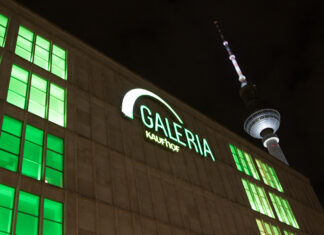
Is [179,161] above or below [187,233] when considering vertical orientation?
above

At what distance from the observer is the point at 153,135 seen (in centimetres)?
3303

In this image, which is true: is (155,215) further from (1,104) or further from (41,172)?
(1,104)

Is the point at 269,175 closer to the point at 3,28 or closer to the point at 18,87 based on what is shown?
the point at 18,87

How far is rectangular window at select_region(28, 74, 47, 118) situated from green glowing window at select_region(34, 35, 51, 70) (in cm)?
173

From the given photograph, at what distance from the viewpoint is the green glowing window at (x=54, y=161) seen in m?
22.2

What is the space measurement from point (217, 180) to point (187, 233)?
9587mm

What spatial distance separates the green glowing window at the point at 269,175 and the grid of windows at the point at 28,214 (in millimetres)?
31292

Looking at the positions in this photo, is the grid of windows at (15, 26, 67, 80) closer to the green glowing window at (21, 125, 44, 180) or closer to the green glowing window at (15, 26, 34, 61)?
the green glowing window at (15, 26, 34, 61)

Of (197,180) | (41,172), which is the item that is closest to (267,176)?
(197,180)

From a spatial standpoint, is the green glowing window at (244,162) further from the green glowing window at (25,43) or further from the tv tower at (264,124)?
the tv tower at (264,124)

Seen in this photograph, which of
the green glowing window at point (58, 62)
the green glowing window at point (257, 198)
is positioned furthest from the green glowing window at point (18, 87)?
the green glowing window at point (257, 198)

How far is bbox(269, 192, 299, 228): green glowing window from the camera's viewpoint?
4334cm

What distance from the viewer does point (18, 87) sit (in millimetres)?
24719

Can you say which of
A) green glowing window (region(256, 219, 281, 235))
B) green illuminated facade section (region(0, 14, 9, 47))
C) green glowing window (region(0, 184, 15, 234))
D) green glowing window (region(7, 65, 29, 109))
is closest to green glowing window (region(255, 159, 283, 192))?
green glowing window (region(256, 219, 281, 235))
